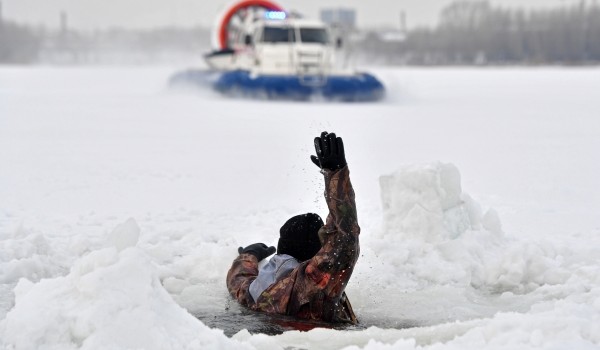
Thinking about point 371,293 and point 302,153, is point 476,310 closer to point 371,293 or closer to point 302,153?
point 371,293

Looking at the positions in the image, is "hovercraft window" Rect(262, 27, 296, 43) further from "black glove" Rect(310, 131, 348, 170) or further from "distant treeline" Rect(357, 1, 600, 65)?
"distant treeline" Rect(357, 1, 600, 65)

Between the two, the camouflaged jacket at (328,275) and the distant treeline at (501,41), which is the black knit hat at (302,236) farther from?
the distant treeline at (501,41)

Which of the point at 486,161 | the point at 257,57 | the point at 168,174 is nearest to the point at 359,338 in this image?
the point at 168,174

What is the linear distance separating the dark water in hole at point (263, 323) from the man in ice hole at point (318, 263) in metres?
0.03

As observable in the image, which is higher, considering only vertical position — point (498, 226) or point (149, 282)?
point (149, 282)

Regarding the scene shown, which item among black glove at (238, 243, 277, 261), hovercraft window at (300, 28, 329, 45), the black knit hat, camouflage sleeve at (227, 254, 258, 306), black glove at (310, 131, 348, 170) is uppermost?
hovercraft window at (300, 28, 329, 45)

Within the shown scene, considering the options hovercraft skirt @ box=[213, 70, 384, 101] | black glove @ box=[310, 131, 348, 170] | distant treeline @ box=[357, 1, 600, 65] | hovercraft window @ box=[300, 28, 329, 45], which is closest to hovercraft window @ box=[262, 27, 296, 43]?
hovercraft window @ box=[300, 28, 329, 45]

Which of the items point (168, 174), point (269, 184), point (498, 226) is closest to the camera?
point (498, 226)

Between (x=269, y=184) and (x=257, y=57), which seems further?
(x=257, y=57)

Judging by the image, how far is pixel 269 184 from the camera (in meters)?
7.05

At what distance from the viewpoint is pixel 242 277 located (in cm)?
412

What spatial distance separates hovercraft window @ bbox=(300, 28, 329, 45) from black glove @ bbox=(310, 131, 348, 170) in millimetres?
14614

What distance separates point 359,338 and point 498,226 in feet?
6.25

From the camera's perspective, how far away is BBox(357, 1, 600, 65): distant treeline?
221ft
